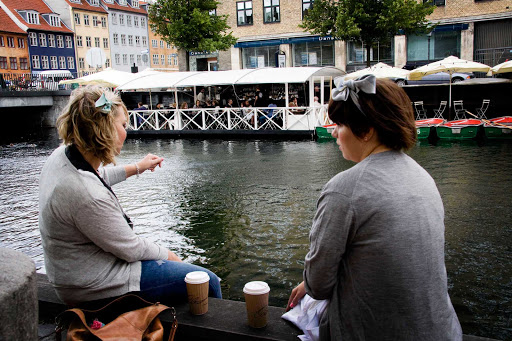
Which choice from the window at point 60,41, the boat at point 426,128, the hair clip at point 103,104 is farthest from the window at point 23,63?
the hair clip at point 103,104

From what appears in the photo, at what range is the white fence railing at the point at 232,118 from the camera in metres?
21.8

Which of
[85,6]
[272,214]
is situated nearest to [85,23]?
[85,6]

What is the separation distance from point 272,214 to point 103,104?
5.33m

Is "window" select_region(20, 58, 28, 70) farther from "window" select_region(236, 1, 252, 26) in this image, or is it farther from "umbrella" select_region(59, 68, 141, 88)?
"umbrella" select_region(59, 68, 141, 88)

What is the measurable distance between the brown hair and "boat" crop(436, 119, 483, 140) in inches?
672

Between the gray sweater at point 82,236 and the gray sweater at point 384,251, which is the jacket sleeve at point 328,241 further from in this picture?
the gray sweater at point 82,236

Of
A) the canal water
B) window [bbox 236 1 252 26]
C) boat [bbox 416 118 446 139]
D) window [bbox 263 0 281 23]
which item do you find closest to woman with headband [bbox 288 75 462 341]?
the canal water

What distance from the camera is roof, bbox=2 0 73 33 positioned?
59281 mm

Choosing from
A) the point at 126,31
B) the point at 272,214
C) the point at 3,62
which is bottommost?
the point at 272,214

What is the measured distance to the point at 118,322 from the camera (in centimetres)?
240

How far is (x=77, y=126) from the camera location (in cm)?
270

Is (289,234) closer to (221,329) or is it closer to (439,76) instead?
(221,329)

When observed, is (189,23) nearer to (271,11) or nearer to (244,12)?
(271,11)

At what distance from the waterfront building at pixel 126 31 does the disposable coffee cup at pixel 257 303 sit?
7001 centimetres
